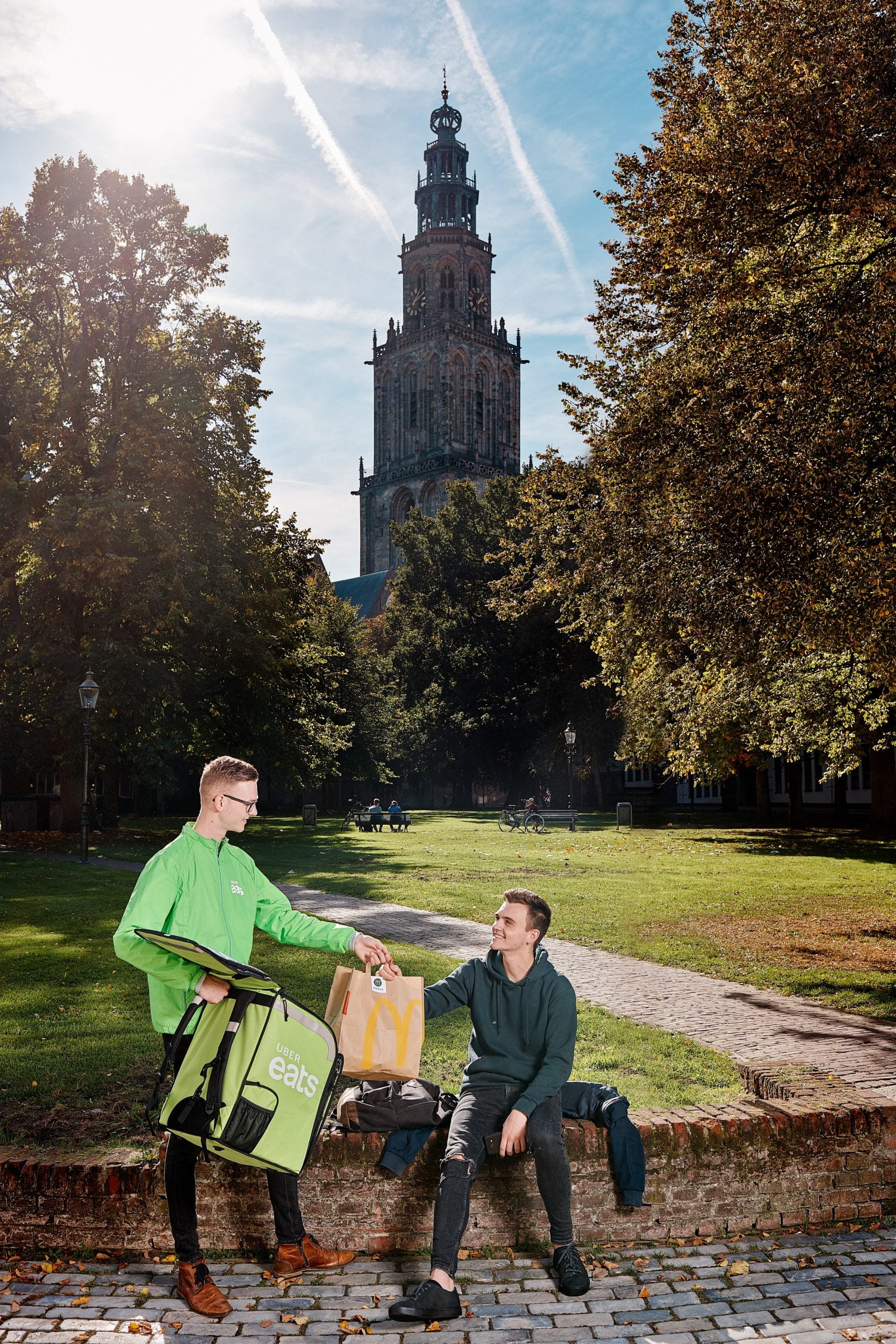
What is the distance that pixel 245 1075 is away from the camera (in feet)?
12.5

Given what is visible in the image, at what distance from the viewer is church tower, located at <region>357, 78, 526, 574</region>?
9488cm

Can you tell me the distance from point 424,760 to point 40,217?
3509 centimetres

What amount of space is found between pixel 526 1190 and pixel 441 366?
94.8 meters

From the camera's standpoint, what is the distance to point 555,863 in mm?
21328

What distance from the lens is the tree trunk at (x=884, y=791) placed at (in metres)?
29.4

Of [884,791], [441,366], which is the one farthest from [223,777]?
[441,366]

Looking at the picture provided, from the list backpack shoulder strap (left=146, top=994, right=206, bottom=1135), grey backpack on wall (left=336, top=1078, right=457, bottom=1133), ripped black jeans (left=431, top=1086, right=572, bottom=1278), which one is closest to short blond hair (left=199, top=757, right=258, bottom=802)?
backpack shoulder strap (left=146, top=994, right=206, bottom=1135)

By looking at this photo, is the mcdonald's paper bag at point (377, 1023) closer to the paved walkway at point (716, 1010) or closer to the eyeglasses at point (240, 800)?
the eyeglasses at point (240, 800)

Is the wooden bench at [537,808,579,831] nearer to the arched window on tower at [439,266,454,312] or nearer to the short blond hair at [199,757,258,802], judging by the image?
the short blond hair at [199,757,258,802]

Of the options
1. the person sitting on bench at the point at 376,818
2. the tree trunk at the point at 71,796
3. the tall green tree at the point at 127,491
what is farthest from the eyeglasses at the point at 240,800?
the person sitting on bench at the point at 376,818

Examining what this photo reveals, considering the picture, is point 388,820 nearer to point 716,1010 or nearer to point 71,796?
point 71,796

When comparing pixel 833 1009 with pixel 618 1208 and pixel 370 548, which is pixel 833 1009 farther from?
pixel 370 548

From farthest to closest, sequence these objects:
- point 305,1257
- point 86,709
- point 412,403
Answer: point 412,403 < point 86,709 < point 305,1257

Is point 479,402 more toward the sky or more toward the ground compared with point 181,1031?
more toward the sky
